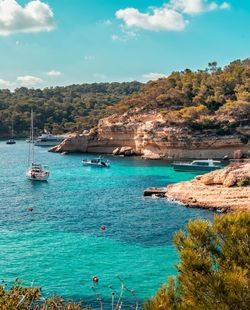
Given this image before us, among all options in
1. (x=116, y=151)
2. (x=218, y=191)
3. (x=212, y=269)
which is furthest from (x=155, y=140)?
(x=212, y=269)

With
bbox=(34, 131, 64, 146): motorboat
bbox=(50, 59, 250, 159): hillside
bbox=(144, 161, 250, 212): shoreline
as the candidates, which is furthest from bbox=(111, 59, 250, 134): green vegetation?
bbox=(144, 161, 250, 212): shoreline

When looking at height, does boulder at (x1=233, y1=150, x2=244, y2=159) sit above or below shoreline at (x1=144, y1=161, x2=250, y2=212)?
above

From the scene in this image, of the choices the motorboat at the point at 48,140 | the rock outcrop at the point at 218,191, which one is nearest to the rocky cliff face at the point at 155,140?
the motorboat at the point at 48,140

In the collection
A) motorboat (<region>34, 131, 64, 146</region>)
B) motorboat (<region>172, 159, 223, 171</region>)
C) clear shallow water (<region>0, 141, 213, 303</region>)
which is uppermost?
motorboat (<region>34, 131, 64, 146</region>)

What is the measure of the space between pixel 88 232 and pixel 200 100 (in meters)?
72.8

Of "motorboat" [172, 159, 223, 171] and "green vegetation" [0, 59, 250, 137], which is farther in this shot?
"green vegetation" [0, 59, 250, 137]

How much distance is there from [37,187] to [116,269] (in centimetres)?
3605

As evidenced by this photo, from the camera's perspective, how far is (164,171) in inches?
3100

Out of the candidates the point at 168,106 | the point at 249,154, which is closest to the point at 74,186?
the point at 249,154

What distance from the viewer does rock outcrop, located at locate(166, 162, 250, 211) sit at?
4847 centimetres

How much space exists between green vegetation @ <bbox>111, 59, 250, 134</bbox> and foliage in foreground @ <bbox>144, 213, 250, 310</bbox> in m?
86.3

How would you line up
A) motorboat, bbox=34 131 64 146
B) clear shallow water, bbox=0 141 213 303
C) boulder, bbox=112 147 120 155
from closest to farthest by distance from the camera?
clear shallow water, bbox=0 141 213 303, boulder, bbox=112 147 120 155, motorboat, bbox=34 131 64 146

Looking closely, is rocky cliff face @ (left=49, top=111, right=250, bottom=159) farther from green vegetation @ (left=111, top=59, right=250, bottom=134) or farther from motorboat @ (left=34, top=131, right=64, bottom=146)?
motorboat @ (left=34, top=131, right=64, bottom=146)

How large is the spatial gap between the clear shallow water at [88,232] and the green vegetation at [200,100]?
27425mm
